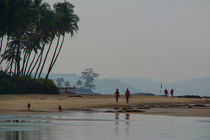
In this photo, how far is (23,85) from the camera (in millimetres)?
76000

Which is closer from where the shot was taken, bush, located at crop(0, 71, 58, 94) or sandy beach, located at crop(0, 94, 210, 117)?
sandy beach, located at crop(0, 94, 210, 117)

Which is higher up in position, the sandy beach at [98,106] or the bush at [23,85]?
the bush at [23,85]

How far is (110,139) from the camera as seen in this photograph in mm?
20484

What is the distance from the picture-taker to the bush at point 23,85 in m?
72.9

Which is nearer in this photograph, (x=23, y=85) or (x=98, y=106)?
(x=98, y=106)

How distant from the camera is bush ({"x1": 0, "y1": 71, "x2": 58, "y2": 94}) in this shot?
72.9 metres

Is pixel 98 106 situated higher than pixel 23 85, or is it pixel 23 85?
pixel 23 85

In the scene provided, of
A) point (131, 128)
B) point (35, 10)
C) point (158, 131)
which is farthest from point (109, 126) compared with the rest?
point (35, 10)

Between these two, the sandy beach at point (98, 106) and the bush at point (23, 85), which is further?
the bush at point (23, 85)

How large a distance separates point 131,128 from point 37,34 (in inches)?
3201

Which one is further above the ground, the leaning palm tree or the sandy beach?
the leaning palm tree

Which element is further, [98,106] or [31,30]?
[31,30]

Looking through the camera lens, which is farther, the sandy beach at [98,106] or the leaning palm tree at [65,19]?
the leaning palm tree at [65,19]

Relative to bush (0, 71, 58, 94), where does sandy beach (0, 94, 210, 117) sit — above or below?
below
